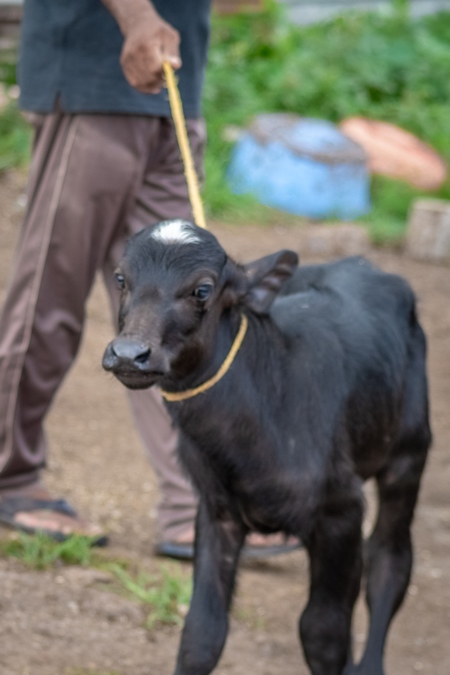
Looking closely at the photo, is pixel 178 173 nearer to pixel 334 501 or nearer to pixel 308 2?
pixel 334 501

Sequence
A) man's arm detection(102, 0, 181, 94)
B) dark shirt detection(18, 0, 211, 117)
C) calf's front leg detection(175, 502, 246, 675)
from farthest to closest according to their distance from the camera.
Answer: dark shirt detection(18, 0, 211, 117) → man's arm detection(102, 0, 181, 94) → calf's front leg detection(175, 502, 246, 675)

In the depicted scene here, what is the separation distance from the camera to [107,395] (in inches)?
268

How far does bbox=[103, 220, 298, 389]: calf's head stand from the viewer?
303 cm

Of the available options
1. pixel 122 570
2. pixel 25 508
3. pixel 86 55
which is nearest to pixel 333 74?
pixel 86 55

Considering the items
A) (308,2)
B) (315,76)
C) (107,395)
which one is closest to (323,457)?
(107,395)

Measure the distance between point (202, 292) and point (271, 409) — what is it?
50cm

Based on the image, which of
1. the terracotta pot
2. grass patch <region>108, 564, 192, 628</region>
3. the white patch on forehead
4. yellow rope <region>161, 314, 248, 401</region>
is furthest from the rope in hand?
the terracotta pot

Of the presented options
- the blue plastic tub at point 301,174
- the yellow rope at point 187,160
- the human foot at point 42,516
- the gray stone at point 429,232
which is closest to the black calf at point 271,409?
the yellow rope at point 187,160

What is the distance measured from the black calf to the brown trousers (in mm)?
966

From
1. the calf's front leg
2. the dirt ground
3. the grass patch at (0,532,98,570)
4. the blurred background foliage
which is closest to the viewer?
the calf's front leg

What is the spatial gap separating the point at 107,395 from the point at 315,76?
655cm

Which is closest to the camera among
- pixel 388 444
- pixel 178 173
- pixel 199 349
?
pixel 199 349

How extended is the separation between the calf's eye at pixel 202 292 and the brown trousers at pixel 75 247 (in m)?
1.47

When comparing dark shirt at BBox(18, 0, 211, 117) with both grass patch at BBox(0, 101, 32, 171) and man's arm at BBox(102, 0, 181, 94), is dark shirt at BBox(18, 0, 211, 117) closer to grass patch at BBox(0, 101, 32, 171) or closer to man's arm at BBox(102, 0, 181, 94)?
man's arm at BBox(102, 0, 181, 94)
